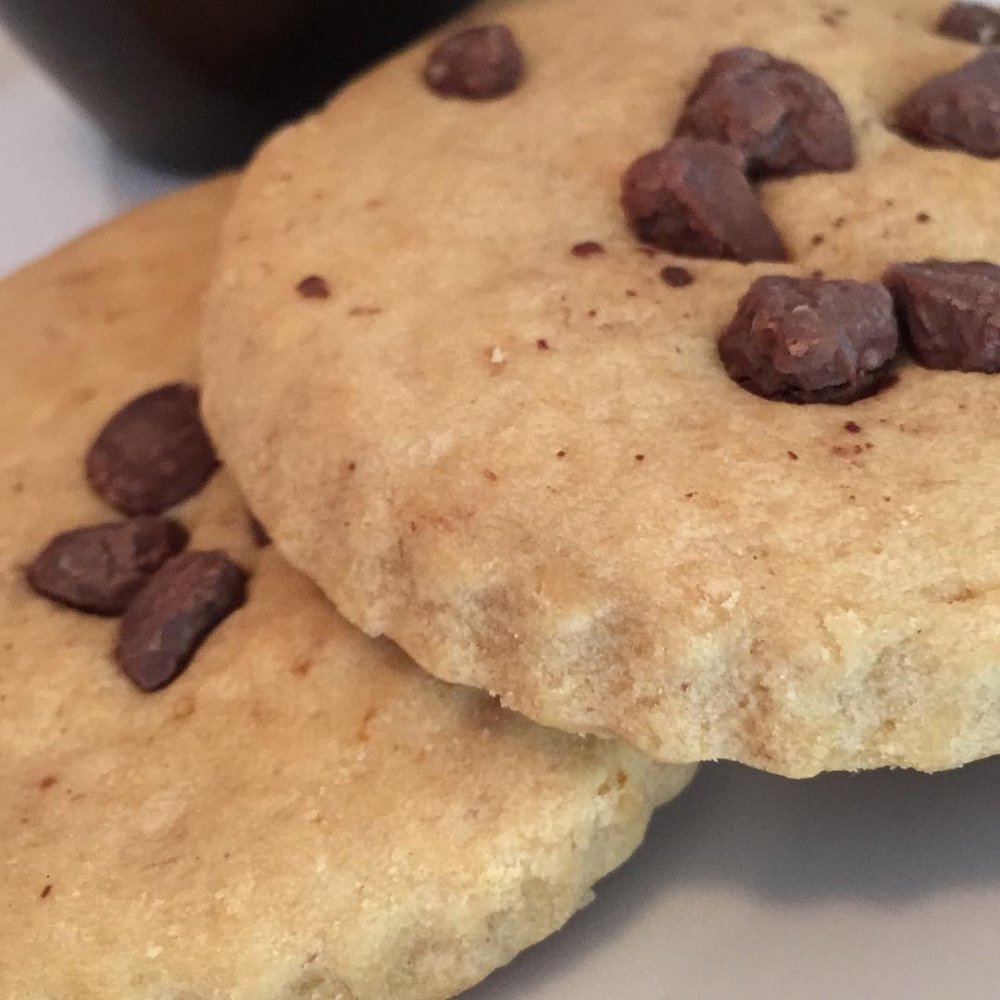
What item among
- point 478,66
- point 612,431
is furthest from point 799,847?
point 478,66

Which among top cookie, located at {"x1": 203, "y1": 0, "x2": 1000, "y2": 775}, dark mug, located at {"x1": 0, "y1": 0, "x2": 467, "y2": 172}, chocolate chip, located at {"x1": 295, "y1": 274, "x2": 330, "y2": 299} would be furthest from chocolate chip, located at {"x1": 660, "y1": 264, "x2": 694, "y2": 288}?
dark mug, located at {"x1": 0, "y1": 0, "x2": 467, "y2": 172}

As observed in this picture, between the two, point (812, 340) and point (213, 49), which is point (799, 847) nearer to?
point (812, 340)

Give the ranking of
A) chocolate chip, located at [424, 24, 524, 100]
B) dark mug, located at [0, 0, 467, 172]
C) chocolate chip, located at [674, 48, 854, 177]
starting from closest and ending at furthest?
chocolate chip, located at [674, 48, 854, 177] → chocolate chip, located at [424, 24, 524, 100] → dark mug, located at [0, 0, 467, 172]

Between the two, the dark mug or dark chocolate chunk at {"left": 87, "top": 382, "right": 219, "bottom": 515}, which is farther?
the dark mug

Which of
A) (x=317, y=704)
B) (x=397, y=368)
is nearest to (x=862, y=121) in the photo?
(x=397, y=368)

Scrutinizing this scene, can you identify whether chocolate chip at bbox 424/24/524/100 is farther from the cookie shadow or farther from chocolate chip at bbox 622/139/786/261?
the cookie shadow

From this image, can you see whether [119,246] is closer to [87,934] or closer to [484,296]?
[484,296]

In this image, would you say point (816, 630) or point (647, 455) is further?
point (647, 455)
